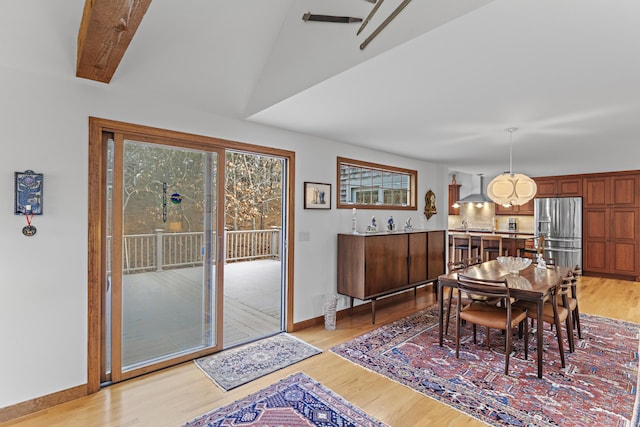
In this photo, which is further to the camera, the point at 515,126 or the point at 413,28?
the point at 515,126

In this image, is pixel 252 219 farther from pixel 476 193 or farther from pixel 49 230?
pixel 476 193

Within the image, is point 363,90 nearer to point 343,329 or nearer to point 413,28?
point 413,28

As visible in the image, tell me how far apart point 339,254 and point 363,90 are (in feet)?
7.72

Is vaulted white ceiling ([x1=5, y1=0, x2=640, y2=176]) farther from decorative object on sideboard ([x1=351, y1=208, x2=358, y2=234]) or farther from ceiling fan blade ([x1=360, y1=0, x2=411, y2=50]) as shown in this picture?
decorative object on sideboard ([x1=351, y1=208, x2=358, y2=234])

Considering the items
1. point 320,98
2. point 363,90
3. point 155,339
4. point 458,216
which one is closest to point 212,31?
point 320,98

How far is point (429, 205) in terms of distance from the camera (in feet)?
20.1

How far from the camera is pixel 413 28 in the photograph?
1797 mm

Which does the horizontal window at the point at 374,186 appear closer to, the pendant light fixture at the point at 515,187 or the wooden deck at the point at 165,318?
the pendant light fixture at the point at 515,187

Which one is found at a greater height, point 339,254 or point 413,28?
point 413,28

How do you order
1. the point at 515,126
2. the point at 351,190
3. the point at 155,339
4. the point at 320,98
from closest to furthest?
the point at 320,98 < the point at 155,339 < the point at 515,126 < the point at 351,190

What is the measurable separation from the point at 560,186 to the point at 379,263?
594cm

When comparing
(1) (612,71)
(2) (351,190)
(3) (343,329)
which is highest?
(1) (612,71)

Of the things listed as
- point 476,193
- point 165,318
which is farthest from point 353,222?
point 476,193

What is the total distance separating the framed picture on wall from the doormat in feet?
5.19
